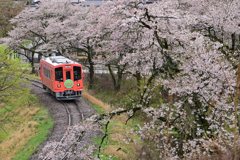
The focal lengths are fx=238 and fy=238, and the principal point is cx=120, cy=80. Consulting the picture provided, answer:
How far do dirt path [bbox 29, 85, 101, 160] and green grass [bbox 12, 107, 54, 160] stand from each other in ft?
0.90

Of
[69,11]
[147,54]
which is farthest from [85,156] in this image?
[69,11]

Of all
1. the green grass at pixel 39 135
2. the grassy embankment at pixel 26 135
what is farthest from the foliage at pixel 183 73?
the grassy embankment at pixel 26 135

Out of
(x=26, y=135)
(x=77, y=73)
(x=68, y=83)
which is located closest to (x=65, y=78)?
(x=68, y=83)

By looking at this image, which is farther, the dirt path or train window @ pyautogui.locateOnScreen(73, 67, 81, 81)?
train window @ pyautogui.locateOnScreen(73, 67, 81, 81)

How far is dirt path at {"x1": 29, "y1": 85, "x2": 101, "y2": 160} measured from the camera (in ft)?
33.3

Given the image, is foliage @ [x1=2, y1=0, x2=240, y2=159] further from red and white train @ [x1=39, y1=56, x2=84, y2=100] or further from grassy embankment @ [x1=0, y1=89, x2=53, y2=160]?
grassy embankment @ [x1=0, y1=89, x2=53, y2=160]

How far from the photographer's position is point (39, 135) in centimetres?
1141

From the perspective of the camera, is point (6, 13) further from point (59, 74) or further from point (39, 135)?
point (39, 135)

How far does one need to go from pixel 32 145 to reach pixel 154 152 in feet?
17.2

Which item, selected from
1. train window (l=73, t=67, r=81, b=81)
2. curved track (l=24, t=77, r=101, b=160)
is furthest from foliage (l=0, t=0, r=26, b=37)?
train window (l=73, t=67, r=81, b=81)

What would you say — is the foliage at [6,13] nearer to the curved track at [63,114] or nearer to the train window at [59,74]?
the curved track at [63,114]

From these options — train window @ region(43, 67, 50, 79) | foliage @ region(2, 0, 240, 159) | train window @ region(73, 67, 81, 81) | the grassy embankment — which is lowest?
the grassy embankment

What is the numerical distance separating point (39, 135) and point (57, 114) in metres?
2.44

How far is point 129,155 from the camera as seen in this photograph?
955 cm
